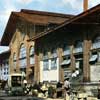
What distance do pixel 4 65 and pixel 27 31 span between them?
16235 mm

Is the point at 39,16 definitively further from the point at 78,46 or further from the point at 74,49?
the point at 78,46

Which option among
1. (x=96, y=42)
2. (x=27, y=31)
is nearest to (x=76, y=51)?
(x=96, y=42)

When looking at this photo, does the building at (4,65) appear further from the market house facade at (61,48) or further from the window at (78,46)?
the window at (78,46)

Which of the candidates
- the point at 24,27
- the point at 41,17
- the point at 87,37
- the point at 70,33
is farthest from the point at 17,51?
the point at 87,37

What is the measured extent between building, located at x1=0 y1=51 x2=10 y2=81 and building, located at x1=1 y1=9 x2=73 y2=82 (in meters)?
3.84

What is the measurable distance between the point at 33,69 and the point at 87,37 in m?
16.4

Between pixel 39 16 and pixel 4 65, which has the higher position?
pixel 39 16

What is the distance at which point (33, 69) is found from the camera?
4897cm

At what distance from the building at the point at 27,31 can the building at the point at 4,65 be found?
3842 millimetres

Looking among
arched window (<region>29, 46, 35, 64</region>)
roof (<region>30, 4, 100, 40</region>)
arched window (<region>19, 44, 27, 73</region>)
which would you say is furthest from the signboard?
arched window (<region>19, 44, 27, 73</region>)

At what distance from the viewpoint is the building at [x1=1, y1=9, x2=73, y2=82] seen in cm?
4750

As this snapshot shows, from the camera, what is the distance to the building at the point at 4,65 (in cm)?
6295

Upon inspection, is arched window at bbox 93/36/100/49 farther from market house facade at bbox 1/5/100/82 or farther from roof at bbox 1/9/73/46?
roof at bbox 1/9/73/46

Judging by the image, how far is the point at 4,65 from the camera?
2589 inches
